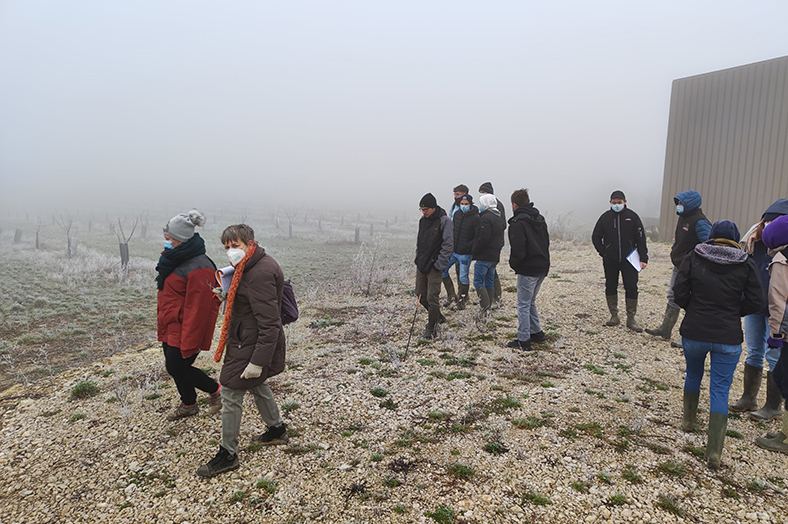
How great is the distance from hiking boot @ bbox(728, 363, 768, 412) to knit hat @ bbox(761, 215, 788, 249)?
1347 mm

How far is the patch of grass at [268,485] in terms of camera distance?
3.17m

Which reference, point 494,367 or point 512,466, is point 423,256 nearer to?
point 494,367

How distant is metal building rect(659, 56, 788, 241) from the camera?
535 inches

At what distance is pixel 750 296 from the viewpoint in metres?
3.25

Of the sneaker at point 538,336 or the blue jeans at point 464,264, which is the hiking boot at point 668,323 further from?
the blue jeans at point 464,264

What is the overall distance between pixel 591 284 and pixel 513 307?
305 cm

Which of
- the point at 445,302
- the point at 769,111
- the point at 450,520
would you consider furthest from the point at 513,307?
the point at 769,111

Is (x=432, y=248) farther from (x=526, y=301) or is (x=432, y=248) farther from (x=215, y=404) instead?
(x=215, y=404)

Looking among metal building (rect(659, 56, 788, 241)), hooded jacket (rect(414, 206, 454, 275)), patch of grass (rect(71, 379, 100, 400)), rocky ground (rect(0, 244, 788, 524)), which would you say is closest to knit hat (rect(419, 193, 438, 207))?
hooded jacket (rect(414, 206, 454, 275))

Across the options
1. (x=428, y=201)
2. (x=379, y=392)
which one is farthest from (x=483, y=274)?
(x=379, y=392)

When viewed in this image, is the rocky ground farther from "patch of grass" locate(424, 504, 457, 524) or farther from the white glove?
the white glove

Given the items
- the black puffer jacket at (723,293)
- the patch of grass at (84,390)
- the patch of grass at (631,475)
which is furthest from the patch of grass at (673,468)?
the patch of grass at (84,390)

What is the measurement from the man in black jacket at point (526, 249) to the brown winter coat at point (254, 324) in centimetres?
348

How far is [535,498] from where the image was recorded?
3.00 m
